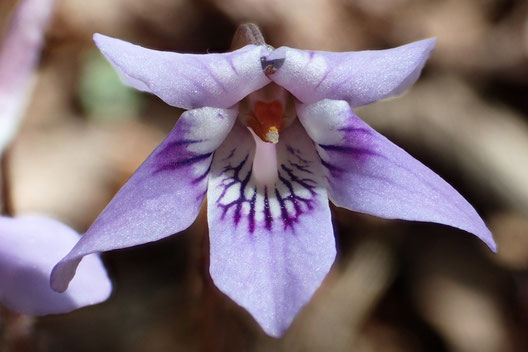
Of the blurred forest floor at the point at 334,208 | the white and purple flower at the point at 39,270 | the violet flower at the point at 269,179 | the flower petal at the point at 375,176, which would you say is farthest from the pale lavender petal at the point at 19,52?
the blurred forest floor at the point at 334,208

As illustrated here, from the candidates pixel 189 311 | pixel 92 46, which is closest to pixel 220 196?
pixel 189 311

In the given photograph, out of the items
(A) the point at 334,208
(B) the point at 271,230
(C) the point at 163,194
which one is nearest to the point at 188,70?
(C) the point at 163,194

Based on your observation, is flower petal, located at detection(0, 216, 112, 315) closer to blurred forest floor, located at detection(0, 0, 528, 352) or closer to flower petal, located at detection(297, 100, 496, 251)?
flower petal, located at detection(297, 100, 496, 251)

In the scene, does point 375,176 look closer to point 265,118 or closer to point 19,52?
point 265,118

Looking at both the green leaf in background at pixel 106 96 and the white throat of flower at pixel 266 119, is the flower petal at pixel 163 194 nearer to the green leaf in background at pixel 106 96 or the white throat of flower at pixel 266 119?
the white throat of flower at pixel 266 119

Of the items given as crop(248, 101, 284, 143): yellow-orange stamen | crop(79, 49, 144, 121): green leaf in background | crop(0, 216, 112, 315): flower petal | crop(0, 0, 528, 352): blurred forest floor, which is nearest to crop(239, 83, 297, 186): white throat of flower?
crop(248, 101, 284, 143): yellow-orange stamen
